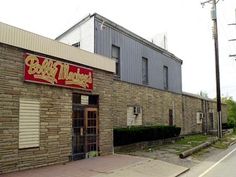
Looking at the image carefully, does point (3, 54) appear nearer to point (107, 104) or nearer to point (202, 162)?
point (107, 104)

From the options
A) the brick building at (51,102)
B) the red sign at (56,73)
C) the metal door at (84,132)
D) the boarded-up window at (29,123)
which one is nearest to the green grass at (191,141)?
the brick building at (51,102)

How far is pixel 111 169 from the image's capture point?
554 inches

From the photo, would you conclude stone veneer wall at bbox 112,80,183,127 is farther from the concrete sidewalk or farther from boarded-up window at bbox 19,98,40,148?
boarded-up window at bbox 19,98,40,148

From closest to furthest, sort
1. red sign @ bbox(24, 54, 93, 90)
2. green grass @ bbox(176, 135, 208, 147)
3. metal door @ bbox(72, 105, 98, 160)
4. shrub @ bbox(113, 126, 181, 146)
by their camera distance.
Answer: red sign @ bbox(24, 54, 93, 90) < metal door @ bbox(72, 105, 98, 160) < shrub @ bbox(113, 126, 181, 146) < green grass @ bbox(176, 135, 208, 147)

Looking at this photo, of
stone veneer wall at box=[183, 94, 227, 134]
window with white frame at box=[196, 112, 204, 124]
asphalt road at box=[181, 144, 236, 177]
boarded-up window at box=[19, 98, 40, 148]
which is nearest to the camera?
boarded-up window at box=[19, 98, 40, 148]

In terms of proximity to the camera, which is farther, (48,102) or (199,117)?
(199,117)

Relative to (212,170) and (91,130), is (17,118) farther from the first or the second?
(212,170)

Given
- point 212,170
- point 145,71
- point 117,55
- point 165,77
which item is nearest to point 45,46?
point 212,170

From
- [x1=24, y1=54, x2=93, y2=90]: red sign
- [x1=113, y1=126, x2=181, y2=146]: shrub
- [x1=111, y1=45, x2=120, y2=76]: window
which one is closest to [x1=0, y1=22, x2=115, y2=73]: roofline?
[x1=24, y1=54, x2=93, y2=90]: red sign

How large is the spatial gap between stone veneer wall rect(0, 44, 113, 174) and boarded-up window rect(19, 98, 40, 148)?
19cm

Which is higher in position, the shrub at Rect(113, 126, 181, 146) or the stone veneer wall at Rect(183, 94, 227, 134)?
the stone veneer wall at Rect(183, 94, 227, 134)

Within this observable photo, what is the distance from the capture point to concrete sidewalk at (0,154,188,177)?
12.7m

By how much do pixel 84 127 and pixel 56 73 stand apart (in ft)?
10.6

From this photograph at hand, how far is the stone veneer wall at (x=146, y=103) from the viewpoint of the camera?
876 inches
